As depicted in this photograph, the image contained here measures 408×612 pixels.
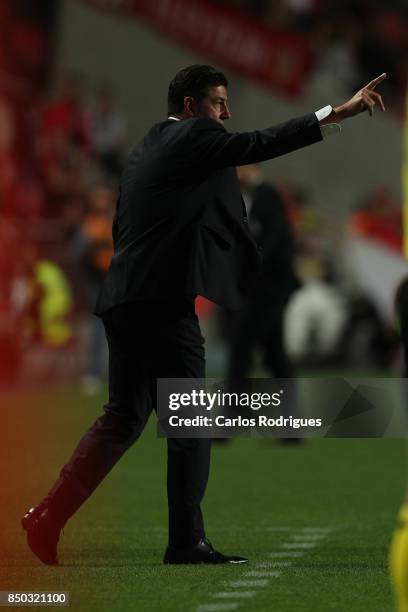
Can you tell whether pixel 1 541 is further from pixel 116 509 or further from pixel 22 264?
pixel 22 264

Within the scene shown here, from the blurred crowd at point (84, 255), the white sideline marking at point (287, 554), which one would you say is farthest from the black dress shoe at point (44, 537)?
the blurred crowd at point (84, 255)

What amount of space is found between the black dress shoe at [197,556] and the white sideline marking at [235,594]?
719mm

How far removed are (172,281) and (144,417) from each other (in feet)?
2.11

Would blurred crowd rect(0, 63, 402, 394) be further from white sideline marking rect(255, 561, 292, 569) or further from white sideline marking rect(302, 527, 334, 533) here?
white sideline marking rect(255, 561, 292, 569)

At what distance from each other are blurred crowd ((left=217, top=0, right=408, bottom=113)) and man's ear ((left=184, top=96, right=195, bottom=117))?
1754cm

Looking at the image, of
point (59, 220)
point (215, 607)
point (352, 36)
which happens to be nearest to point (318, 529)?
point (215, 607)

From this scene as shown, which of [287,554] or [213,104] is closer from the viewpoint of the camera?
[213,104]

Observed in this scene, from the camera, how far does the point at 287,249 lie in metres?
12.8

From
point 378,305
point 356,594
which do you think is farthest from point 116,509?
point 378,305

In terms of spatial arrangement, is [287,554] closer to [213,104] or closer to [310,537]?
[310,537]

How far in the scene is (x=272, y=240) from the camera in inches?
494

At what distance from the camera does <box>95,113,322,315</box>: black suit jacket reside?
6789 mm

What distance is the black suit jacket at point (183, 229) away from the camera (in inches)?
267

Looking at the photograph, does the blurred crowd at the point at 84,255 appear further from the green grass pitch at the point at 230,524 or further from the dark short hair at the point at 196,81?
the dark short hair at the point at 196,81
